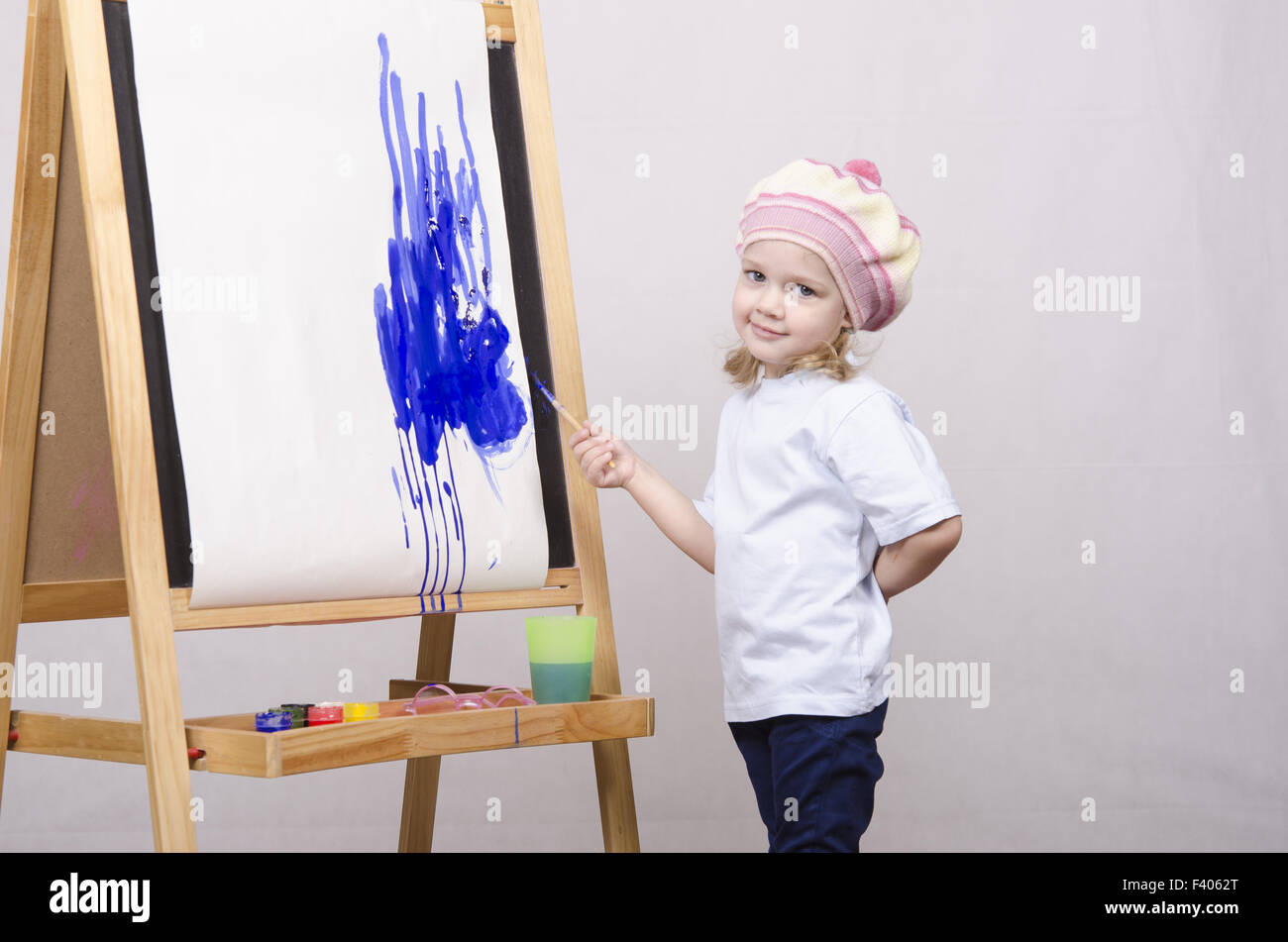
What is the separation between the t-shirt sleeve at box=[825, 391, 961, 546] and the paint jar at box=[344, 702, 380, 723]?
638mm

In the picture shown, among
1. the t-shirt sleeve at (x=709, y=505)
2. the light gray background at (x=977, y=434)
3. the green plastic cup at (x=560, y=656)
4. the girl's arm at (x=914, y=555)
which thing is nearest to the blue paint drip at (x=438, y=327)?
the green plastic cup at (x=560, y=656)

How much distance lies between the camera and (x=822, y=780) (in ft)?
5.33

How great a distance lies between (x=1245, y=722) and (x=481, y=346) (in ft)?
7.53

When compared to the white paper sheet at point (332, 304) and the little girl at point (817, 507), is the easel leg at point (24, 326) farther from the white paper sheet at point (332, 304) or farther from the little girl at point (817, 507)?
the little girl at point (817, 507)

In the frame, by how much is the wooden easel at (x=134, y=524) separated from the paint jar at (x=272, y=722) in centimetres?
4

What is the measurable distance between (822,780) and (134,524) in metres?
0.87

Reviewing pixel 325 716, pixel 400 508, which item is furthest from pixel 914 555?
pixel 325 716

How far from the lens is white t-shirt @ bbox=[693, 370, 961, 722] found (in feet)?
→ 5.32

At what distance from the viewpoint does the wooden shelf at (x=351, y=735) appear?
1378 millimetres

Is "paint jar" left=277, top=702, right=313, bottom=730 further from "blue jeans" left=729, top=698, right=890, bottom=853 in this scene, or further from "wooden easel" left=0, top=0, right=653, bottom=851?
"blue jeans" left=729, top=698, right=890, bottom=853

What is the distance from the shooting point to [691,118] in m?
2.93

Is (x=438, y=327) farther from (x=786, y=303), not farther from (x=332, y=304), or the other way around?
(x=786, y=303)
